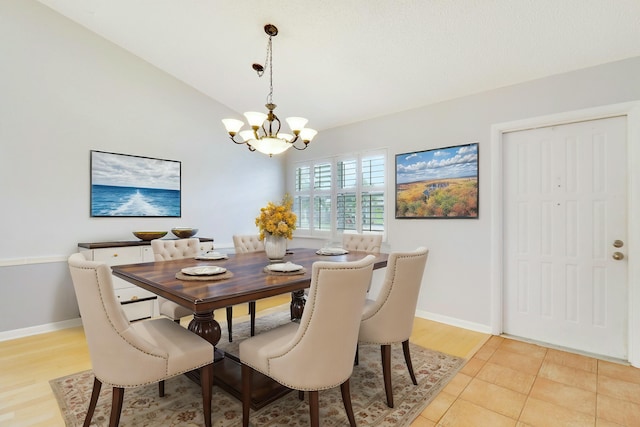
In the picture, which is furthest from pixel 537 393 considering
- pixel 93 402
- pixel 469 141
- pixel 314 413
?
pixel 93 402

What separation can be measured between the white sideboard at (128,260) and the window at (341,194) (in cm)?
235

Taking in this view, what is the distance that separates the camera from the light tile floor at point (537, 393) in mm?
1883

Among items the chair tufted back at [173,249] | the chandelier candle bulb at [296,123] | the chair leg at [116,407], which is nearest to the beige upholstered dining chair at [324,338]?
the chair leg at [116,407]

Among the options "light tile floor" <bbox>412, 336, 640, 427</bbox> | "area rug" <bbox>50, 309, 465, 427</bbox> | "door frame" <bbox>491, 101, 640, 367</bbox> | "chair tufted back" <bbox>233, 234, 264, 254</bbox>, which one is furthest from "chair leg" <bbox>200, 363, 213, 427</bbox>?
"door frame" <bbox>491, 101, 640, 367</bbox>

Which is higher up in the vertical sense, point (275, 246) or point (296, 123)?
point (296, 123)

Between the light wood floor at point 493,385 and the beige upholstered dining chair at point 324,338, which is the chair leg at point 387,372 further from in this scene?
the beige upholstered dining chair at point 324,338

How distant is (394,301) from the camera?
2025 millimetres

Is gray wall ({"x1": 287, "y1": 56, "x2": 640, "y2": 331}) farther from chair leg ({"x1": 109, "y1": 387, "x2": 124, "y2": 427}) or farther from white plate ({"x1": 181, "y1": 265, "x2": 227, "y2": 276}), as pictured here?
chair leg ({"x1": 109, "y1": 387, "x2": 124, "y2": 427})

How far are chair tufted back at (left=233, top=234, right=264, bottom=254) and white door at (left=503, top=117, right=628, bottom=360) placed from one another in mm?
2667

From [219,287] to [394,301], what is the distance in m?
1.10

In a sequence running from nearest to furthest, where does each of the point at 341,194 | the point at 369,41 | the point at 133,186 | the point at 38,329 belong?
1. the point at 369,41
2. the point at 38,329
3. the point at 133,186
4. the point at 341,194

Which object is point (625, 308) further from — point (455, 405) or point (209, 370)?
point (209, 370)

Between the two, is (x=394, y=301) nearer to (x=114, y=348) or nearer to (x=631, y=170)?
(x=114, y=348)

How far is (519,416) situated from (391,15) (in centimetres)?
296
